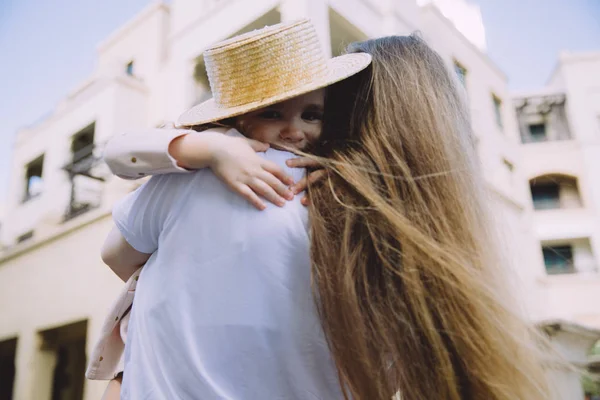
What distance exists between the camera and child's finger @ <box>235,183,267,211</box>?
3.26ft

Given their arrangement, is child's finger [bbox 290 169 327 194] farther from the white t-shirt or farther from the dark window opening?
the dark window opening

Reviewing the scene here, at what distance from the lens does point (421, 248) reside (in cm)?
92

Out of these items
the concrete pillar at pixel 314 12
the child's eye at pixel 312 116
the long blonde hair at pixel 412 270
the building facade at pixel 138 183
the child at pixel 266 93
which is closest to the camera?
the long blonde hair at pixel 412 270

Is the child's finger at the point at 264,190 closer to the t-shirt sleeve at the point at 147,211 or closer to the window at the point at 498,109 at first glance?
the t-shirt sleeve at the point at 147,211

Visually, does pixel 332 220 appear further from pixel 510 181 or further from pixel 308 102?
pixel 510 181

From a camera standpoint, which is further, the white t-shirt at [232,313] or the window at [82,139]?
the window at [82,139]

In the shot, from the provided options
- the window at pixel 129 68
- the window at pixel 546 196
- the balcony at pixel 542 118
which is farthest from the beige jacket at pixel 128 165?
the balcony at pixel 542 118

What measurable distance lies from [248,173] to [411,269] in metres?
0.38

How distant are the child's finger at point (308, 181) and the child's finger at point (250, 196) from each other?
9 cm

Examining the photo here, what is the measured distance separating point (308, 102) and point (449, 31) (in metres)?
13.0

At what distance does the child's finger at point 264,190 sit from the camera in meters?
1.00

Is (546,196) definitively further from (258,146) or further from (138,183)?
(258,146)

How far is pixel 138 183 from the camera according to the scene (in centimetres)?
827

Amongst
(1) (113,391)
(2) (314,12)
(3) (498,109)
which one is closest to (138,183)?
(2) (314,12)
